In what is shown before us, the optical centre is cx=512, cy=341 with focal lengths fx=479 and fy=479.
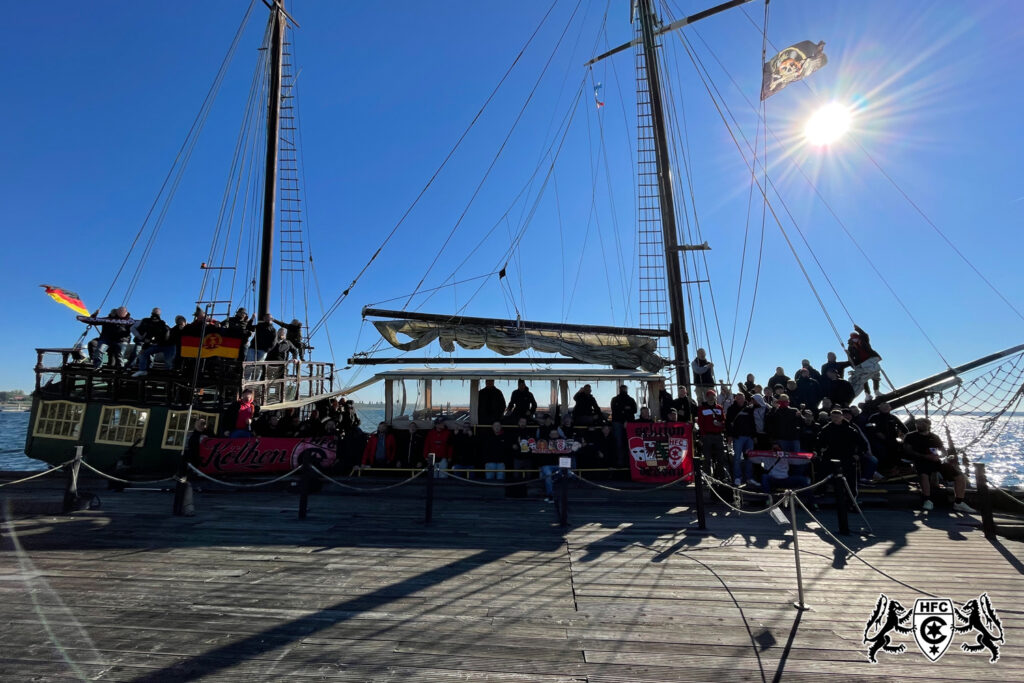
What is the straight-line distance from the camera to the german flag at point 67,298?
13539 millimetres

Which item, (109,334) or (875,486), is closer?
→ (875,486)

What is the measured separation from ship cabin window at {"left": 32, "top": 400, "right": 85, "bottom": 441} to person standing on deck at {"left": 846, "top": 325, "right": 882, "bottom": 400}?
19.8m

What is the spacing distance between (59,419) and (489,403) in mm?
11812

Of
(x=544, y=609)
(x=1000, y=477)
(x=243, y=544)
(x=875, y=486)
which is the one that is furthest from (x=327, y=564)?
(x=1000, y=477)

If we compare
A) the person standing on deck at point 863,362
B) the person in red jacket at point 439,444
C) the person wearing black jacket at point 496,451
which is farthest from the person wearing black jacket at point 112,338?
the person standing on deck at point 863,362

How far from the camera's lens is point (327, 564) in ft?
19.2

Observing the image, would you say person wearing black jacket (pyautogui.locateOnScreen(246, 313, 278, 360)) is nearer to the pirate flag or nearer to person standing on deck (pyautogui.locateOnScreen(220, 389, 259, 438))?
person standing on deck (pyautogui.locateOnScreen(220, 389, 259, 438))

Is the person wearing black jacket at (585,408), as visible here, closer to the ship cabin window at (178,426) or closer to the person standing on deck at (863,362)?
the person standing on deck at (863,362)

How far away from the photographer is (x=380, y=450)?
10.9 metres

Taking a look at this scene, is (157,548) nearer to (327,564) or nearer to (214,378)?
(327,564)

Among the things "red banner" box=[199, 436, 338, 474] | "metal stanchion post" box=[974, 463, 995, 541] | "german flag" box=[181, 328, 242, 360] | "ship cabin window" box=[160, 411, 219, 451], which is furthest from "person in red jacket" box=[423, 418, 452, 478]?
"metal stanchion post" box=[974, 463, 995, 541]

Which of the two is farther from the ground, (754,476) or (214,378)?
(214,378)

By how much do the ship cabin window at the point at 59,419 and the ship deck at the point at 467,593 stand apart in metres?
5.94

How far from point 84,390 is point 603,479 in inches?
550
